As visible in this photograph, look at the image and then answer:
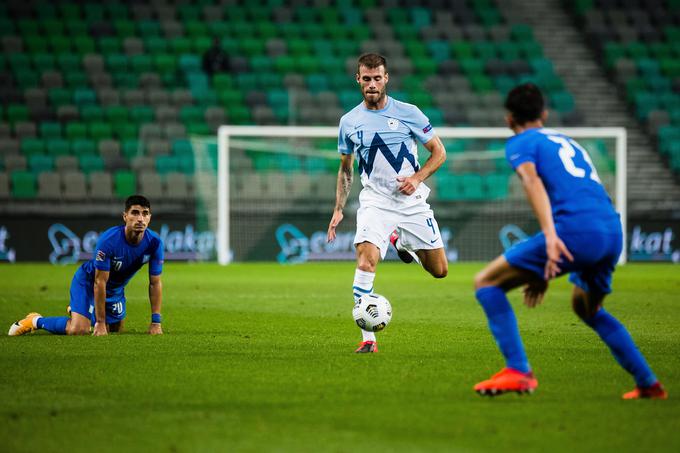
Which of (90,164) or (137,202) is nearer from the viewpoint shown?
(137,202)

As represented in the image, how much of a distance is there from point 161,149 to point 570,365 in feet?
62.6

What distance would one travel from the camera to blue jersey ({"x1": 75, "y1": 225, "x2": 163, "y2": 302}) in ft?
30.8

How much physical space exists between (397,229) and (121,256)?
8.03 ft

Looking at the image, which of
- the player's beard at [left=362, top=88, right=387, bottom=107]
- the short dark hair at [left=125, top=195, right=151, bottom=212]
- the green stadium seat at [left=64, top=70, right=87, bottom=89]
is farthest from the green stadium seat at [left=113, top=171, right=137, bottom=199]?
the player's beard at [left=362, top=88, right=387, bottom=107]

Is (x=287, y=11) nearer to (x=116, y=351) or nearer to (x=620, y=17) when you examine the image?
(x=620, y=17)

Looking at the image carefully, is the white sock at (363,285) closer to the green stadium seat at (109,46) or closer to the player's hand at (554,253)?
the player's hand at (554,253)

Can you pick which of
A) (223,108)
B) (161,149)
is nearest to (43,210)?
(161,149)

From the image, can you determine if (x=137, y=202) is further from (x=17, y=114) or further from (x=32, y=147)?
(x=17, y=114)

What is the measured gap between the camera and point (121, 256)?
31.0ft

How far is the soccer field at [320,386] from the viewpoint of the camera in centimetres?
500

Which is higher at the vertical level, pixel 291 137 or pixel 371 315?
pixel 291 137

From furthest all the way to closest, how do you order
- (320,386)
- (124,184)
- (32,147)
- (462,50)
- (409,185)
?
(462,50)
(32,147)
(124,184)
(409,185)
(320,386)

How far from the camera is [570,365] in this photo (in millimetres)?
7602

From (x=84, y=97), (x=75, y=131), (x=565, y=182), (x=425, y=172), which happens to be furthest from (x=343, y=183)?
(x=84, y=97)
